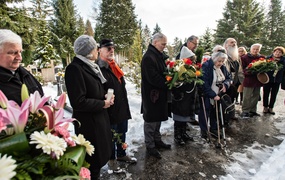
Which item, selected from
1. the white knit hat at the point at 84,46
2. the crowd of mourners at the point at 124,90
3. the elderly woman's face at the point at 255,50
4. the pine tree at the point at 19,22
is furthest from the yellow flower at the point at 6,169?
the pine tree at the point at 19,22

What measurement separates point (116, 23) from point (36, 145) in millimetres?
29688

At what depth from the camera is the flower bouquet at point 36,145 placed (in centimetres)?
86

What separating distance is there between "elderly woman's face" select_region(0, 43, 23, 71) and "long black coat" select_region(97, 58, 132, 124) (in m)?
1.31

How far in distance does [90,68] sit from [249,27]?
90.9 feet

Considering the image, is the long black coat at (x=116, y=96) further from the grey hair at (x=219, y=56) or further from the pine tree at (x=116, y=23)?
the pine tree at (x=116, y=23)

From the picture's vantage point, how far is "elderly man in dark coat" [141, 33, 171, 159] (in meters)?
3.55

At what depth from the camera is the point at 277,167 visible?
3104mm

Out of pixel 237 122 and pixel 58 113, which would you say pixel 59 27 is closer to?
pixel 237 122

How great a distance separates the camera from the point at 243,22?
25031 millimetres

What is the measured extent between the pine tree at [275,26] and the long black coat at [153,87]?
2854 cm

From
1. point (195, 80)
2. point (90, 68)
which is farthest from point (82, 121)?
point (195, 80)

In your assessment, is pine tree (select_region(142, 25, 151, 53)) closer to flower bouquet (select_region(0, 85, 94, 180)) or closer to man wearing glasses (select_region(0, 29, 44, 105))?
man wearing glasses (select_region(0, 29, 44, 105))

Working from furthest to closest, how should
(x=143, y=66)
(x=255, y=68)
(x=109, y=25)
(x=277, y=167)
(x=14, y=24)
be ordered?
(x=109, y=25) < (x=14, y=24) < (x=255, y=68) < (x=143, y=66) < (x=277, y=167)

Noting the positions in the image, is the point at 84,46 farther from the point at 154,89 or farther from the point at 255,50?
the point at 255,50
